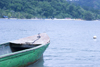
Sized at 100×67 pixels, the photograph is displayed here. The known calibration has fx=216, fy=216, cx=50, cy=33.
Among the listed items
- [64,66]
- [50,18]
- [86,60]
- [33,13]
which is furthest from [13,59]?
[50,18]

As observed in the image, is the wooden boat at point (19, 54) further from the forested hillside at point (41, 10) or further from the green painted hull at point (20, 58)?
the forested hillside at point (41, 10)

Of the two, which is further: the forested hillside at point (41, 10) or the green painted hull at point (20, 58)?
the forested hillside at point (41, 10)

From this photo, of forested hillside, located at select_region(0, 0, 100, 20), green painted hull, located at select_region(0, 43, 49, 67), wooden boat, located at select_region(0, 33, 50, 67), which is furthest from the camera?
forested hillside, located at select_region(0, 0, 100, 20)

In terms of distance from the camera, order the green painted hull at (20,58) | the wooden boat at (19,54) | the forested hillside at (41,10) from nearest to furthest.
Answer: the green painted hull at (20,58) → the wooden boat at (19,54) → the forested hillside at (41,10)

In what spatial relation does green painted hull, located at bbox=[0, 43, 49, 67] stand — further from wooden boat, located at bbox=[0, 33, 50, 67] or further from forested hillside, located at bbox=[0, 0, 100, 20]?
forested hillside, located at bbox=[0, 0, 100, 20]

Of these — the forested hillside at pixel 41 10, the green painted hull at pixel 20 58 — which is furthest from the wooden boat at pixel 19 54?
the forested hillside at pixel 41 10

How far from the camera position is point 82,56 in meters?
17.0

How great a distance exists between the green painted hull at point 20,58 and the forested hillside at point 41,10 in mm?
120978

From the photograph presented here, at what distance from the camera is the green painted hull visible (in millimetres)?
9758

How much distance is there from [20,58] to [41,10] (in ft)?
485

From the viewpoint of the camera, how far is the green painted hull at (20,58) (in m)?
9.76

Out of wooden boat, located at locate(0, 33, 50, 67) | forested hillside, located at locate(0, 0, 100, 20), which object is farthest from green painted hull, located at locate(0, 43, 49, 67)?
forested hillside, located at locate(0, 0, 100, 20)

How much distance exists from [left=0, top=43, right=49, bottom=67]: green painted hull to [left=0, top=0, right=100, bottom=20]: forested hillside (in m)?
121

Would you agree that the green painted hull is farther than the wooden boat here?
No
